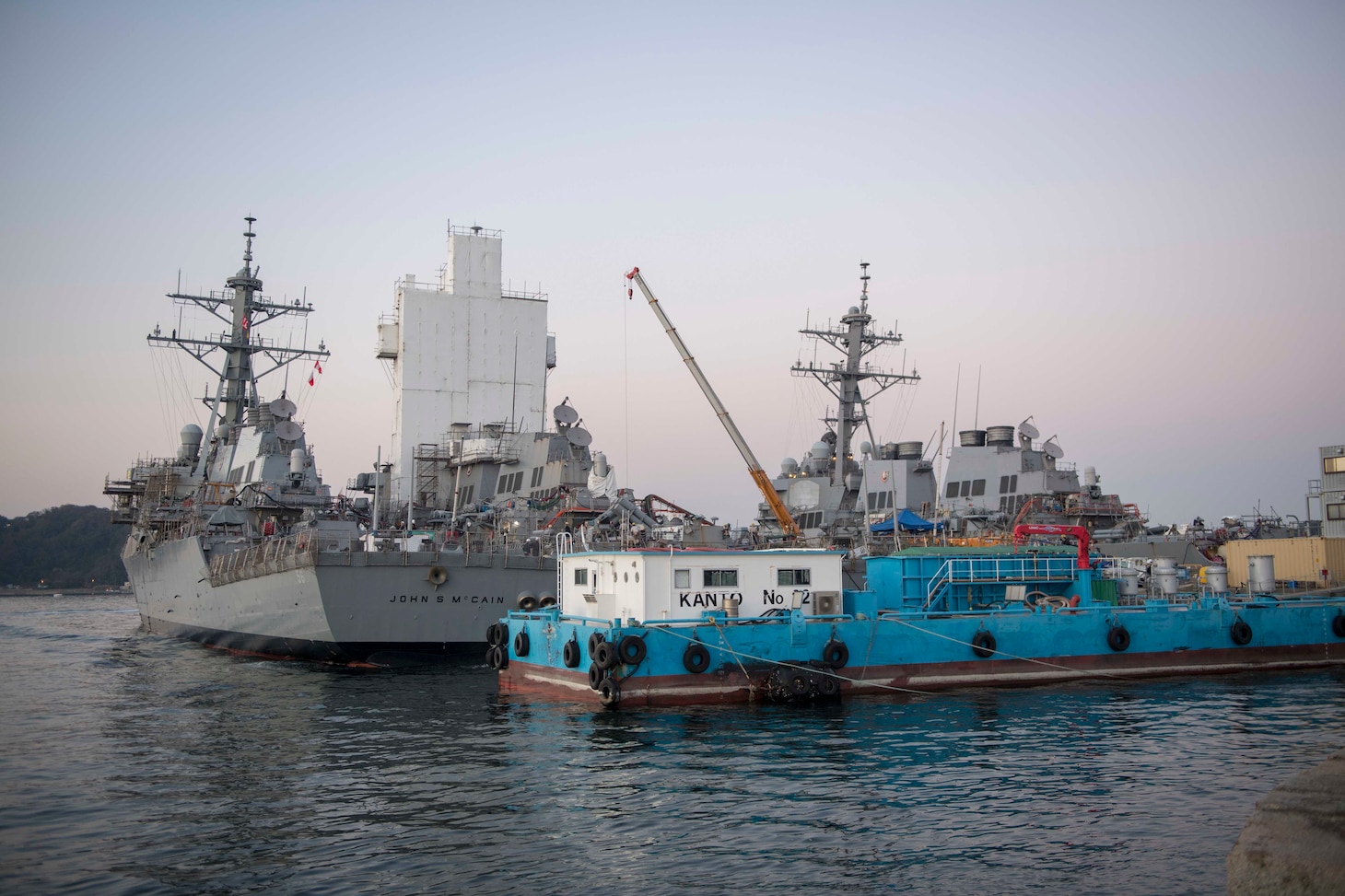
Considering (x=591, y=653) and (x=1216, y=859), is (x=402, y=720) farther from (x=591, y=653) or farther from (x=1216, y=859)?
(x=1216, y=859)

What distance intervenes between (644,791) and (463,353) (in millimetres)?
41601

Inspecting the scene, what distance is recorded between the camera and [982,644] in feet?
84.4

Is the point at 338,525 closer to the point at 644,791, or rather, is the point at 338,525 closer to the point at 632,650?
the point at 632,650

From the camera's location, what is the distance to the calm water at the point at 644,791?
37.8 ft

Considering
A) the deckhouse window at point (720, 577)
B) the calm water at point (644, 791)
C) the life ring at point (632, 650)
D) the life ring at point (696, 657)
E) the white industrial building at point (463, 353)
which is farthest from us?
the white industrial building at point (463, 353)

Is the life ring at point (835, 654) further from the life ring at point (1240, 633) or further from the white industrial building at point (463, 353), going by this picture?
the white industrial building at point (463, 353)

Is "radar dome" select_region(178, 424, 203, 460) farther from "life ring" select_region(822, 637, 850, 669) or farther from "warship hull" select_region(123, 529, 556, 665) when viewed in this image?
"life ring" select_region(822, 637, 850, 669)

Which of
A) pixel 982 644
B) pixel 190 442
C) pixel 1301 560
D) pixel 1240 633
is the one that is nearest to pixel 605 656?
pixel 982 644

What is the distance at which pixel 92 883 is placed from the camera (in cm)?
1111

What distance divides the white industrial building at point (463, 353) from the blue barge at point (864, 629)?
27.4m

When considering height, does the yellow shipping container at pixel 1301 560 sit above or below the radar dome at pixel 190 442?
below

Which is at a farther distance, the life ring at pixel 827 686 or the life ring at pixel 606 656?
the life ring at pixel 827 686

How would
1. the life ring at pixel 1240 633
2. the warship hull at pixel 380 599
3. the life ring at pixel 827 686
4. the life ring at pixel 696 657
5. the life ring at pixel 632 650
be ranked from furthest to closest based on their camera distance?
the warship hull at pixel 380 599 < the life ring at pixel 1240 633 < the life ring at pixel 827 686 < the life ring at pixel 696 657 < the life ring at pixel 632 650

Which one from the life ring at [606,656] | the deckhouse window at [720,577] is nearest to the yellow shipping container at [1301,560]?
the deckhouse window at [720,577]
